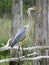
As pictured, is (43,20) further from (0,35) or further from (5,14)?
(5,14)

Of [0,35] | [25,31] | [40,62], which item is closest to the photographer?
[25,31]

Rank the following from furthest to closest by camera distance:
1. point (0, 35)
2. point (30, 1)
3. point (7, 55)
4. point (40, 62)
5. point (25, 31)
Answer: point (30, 1)
point (0, 35)
point (7, 55)
point (40, 62)
point (25, 31)

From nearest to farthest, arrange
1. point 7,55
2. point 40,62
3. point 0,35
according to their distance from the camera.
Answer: point 40,62 < point 7,55 < point 0,35

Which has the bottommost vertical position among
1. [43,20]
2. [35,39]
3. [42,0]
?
[35,39]

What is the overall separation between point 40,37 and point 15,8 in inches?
29.1

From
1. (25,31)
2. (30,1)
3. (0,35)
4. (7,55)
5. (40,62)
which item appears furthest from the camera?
(30,1)

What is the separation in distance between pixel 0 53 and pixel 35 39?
174 cm

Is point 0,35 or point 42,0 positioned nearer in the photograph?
point 42,0

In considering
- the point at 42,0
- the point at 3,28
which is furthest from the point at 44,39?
the point at 3,28

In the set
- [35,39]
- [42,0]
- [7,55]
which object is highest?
[42,0]

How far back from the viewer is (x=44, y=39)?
6.15 m

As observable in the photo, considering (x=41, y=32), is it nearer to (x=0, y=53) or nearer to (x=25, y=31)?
(x=25, y=31)

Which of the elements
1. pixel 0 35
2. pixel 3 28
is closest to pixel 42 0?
pixel 0 35

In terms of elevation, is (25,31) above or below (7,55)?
above
